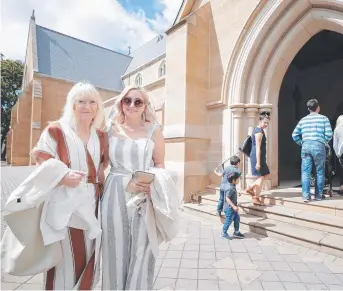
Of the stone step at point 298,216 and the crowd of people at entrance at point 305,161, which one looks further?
the crowd of people at entrance at point 305,161

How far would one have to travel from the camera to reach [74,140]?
1498 millimetres

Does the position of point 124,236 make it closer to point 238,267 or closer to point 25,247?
point 25,247

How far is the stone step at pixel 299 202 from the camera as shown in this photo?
3.69 m

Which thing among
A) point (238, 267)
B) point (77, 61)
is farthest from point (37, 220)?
point (77, 61)

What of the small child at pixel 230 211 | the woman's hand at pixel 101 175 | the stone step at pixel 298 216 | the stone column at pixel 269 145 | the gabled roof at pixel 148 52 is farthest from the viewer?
the gabled roof at pixel 148 52

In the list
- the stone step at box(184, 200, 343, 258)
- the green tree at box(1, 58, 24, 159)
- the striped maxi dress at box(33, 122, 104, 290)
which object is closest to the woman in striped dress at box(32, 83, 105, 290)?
the striped maxi dress at box(33, 122, 104, 290)

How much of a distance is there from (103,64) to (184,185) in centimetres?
2686

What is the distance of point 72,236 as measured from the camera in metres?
1.45

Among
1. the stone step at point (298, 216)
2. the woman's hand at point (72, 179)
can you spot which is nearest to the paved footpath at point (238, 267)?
the stone step at point (298, 216)

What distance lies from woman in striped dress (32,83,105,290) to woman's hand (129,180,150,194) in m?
0.29

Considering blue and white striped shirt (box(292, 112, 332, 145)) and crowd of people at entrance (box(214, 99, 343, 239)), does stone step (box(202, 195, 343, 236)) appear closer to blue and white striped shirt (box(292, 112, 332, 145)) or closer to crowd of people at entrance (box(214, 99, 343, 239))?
crowd of people at entrance (box(214, 99, 343, 239))

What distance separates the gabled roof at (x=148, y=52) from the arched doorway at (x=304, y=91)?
63.4 feet

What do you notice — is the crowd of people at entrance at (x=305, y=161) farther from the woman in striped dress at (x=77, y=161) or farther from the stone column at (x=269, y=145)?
the woman in striped dress at (x=77, y=161)

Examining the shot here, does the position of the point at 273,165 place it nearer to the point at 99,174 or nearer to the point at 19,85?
the point at 99,174
